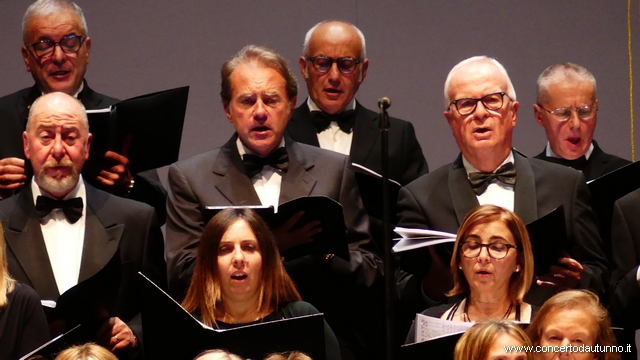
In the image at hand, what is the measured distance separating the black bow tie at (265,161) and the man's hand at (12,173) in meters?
0.81

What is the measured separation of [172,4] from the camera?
5867 mm

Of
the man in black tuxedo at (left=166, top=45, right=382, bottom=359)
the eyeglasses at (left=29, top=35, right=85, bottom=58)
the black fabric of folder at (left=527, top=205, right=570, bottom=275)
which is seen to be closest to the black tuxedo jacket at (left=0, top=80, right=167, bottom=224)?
the eyeglasses at (left=29, top=35, right=85, bottom=58)

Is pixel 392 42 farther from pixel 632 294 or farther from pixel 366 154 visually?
pixel 632 294

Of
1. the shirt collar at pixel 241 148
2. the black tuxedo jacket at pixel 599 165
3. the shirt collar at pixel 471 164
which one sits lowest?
the shirt collar at pixel 471 164

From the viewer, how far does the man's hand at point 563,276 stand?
3568mm

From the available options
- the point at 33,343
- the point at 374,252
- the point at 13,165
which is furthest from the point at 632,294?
the point at 13,165

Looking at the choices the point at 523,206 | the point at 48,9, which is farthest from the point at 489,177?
the point at 48,9

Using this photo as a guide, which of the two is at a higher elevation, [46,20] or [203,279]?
[46,20]

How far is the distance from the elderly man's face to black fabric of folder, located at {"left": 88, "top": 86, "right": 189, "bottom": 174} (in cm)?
10

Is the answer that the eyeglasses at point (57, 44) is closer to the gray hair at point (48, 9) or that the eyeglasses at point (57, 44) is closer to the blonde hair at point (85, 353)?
the gray hair at point (48, 9)

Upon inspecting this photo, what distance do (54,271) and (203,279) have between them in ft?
1.92

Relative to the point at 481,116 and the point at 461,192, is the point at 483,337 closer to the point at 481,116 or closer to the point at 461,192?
the point at 461,192

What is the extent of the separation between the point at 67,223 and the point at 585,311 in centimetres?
175

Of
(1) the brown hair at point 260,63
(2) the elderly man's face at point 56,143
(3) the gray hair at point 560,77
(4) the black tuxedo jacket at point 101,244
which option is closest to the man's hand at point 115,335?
(4) the black tuxedo jacket at point 101,244
